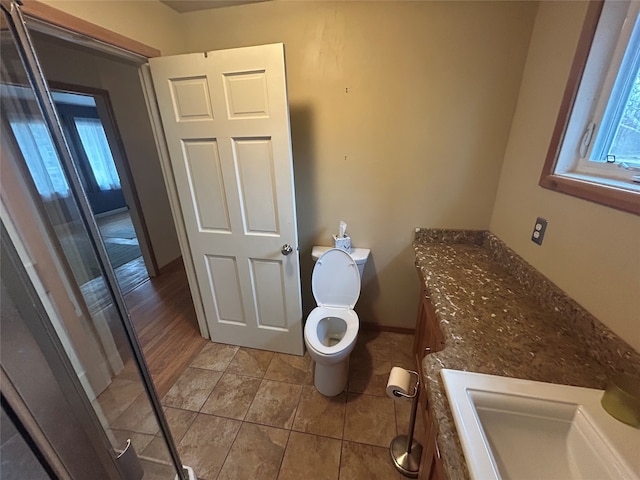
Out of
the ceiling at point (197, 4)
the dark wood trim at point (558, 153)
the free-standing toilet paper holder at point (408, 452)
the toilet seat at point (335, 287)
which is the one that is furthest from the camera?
the toilet seat at point (335, 287)

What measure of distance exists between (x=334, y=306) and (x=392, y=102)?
136 cm

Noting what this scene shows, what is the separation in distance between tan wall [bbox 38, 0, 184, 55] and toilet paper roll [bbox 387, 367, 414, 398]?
77.5 inches

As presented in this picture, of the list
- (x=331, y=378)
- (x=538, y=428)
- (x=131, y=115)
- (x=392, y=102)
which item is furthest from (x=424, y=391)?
(x=131, y=115)

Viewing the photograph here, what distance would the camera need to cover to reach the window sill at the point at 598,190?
30.0 inches

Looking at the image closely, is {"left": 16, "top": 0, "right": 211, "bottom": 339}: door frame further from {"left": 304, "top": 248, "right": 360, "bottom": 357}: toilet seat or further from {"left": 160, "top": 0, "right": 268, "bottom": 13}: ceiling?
{"left": 304, "top": 248, "right": 360, "bottom": 357}: toilet seat

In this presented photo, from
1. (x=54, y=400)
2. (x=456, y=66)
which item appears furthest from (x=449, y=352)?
(x=456, y=66)

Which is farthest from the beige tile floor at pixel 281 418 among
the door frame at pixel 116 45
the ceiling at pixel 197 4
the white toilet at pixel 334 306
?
the ceiling at pixel 197 4

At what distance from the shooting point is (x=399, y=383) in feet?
3.37

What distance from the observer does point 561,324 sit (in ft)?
3.18

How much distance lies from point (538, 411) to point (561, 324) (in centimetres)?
47

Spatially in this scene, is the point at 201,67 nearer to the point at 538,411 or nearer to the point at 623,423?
the point at 538,411

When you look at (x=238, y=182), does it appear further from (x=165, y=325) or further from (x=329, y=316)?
(x=165, y=325)

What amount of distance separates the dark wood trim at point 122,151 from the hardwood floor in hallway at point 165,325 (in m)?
0.35

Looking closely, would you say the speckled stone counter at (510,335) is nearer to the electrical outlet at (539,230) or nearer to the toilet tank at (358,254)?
the electrical outlet at (539,230)
